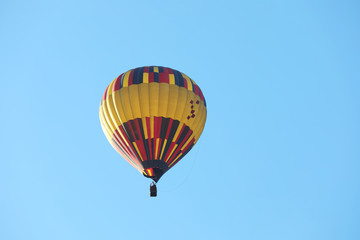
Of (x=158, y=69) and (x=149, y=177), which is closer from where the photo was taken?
(x=149, y=177)

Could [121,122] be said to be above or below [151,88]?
below

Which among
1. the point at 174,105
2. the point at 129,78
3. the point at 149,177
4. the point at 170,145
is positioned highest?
the point at 129,78

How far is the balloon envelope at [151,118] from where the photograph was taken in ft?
63.2

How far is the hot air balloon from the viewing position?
19.3m

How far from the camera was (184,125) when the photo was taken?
19766mm

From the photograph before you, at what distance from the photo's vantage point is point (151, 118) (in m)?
19.3

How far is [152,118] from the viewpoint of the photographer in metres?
19.3

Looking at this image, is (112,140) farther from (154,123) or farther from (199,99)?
(199,99)

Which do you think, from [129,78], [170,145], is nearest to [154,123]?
[170,145]

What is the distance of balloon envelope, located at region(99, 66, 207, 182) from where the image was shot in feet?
63.2

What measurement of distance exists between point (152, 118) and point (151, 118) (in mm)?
38

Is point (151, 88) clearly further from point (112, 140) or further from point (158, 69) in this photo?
point (112, 140)

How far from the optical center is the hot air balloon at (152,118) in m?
19.3

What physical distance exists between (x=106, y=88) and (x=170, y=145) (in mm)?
3807
